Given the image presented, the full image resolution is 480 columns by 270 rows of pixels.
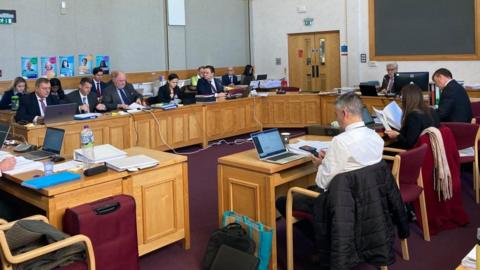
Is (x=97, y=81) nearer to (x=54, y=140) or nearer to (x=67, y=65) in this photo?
(x=67, y=65)

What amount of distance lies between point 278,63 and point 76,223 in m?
10.4

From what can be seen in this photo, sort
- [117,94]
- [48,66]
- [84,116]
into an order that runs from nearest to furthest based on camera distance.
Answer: [84,116], [117,94], [48,66]

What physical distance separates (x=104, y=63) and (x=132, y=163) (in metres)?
6.93

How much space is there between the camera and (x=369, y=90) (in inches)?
325

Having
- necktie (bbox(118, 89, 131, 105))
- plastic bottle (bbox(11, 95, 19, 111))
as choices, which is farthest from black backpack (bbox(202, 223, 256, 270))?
plastic bottle (bbox(11, 95, 19, 111))

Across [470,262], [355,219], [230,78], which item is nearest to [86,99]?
[230,78]

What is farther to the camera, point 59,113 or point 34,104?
point 34,104

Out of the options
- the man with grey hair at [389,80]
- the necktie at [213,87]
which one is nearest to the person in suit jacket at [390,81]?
the man with grey hair at [389,80]

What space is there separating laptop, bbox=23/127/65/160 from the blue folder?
2.40 feet

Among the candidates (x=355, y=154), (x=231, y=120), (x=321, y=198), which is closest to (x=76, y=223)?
(x=321, y=198)

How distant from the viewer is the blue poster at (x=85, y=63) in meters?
9.73

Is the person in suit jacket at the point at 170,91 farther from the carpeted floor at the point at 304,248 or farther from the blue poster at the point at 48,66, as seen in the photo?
the carpeted floor at the point at 304,248

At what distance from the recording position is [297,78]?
42.0 ft

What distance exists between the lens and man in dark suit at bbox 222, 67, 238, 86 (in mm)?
12148
